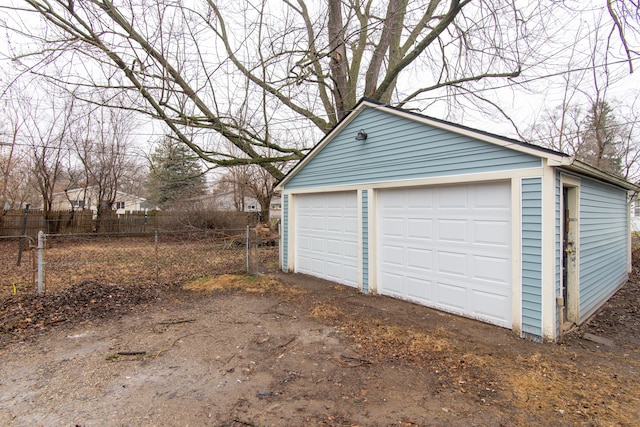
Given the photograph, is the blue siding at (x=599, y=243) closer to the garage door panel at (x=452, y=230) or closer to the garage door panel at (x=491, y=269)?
the garage door panel at (x=491, y=269)

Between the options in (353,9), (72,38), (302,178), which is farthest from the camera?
(302,178)

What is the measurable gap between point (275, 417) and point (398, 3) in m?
9.18

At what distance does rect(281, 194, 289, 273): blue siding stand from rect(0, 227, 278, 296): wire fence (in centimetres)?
→ 68

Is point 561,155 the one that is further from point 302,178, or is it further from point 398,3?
point 398,3

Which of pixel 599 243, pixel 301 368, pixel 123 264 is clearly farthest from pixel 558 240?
pixel 123 264

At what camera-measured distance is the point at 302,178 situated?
790cm

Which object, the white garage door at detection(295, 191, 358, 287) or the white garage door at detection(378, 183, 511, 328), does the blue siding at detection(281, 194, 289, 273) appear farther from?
the white garage door at detection(378, 183, 511, 328)

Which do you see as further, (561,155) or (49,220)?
(49,220)

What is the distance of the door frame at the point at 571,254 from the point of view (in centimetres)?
451

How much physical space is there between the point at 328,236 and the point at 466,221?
3.25m

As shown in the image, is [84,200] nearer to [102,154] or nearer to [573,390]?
[102,154]

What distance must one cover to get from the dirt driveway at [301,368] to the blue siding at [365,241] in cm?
83

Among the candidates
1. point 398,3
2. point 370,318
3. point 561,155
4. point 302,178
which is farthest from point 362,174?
point 398,3

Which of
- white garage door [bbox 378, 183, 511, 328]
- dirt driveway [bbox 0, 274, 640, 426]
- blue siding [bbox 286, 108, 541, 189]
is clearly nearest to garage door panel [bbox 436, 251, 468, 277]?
white garage door [bbox 378, 183, 511, 328]
